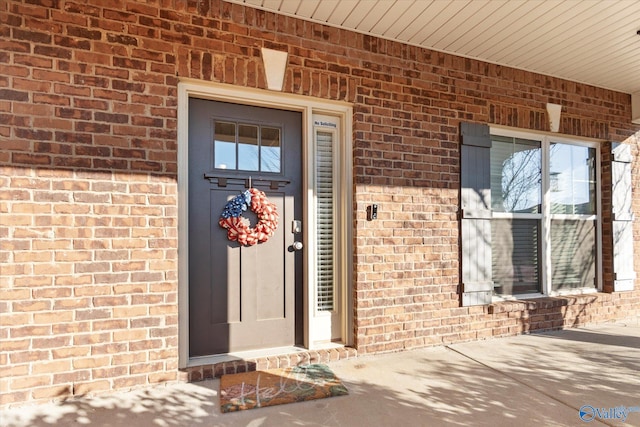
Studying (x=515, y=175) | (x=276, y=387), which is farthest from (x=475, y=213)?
(x=276, y=387)

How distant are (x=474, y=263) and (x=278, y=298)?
6.56 feet

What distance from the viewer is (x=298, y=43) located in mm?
2885

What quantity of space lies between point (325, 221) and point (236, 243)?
0.82 m

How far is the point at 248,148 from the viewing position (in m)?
2.90

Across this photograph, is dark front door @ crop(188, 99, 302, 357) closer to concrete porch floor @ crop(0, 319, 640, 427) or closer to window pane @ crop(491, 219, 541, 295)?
concrete porch floor @ crop(0, 319, 640, 427)

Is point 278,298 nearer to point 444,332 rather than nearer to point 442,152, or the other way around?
point 444,332

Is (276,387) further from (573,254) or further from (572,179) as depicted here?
(572,179)

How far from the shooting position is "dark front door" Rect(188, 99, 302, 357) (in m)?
2.73

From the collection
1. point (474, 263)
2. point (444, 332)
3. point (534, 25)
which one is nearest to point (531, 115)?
point (534, 25)

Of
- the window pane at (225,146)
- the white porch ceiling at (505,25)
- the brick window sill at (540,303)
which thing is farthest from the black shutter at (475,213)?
the window pane at (225,146)

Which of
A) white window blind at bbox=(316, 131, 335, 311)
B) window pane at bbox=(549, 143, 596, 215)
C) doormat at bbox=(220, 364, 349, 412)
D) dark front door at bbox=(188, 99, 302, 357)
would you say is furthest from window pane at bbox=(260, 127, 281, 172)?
window pane at bbox=(549, 143, 596, 215)

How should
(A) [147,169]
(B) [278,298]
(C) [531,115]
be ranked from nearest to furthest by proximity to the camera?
(A) [147,169], (B) [278,298], (C) [531,115]

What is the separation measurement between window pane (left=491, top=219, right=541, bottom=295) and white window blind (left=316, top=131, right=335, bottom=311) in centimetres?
188

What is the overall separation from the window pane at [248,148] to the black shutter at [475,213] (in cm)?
207
